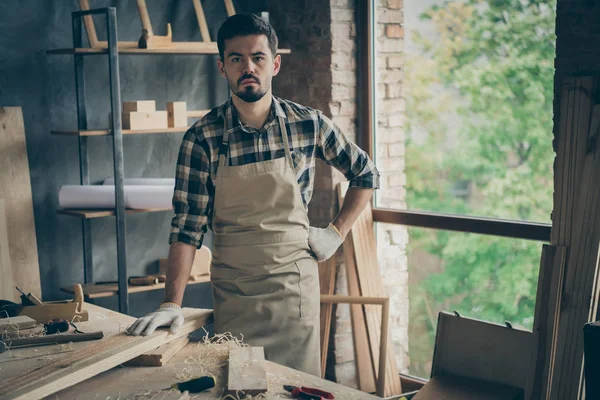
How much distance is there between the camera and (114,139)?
363 cm

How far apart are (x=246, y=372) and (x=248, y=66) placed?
3.83 feet

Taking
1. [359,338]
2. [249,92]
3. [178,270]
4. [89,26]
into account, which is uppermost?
[89,26]

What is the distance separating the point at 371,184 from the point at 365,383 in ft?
4.48

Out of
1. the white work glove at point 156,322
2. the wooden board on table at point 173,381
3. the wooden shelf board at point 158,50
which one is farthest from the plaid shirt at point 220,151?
the wooden shelf board at point 158,50

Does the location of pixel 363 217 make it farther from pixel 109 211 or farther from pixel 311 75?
pixel 109 211

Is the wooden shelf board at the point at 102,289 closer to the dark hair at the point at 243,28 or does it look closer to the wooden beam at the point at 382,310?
the wooden beam at the point at 382,310

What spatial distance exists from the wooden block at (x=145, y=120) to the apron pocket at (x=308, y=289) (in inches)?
51.1

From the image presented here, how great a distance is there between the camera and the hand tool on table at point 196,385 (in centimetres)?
195

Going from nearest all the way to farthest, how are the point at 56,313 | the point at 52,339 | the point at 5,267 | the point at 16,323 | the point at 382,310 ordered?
the point at 52,339 < the point at 16,323 < the point at 56,313 < the point at 5,267 < the point at 382,310

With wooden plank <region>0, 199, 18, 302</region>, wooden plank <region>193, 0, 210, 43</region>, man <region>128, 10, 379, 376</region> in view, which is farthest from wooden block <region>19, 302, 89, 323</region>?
wooden plank <region>193, 0, 210, 43</region>

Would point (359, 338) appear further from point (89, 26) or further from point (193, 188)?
point (89, 26)

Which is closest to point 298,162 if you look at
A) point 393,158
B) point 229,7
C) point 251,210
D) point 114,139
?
point 251,210

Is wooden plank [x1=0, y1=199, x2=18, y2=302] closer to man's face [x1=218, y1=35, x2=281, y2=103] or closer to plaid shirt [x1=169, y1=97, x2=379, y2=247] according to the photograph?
plaid shirt [x1=169, y1=97, x2=379, y2=247]

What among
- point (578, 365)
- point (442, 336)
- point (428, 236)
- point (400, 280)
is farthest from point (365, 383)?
point (578, 365)
